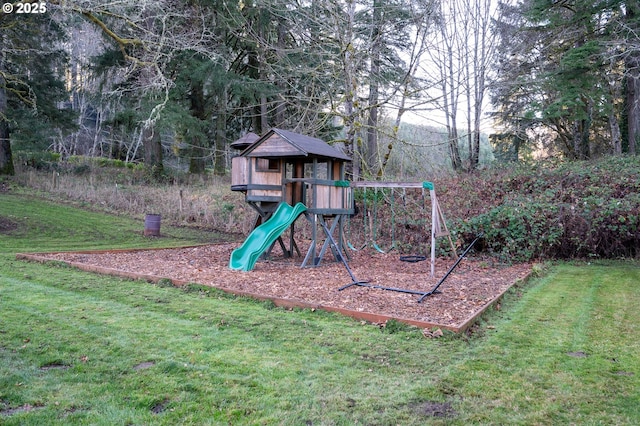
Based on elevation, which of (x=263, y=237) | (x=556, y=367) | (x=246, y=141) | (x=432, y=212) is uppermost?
(x=246, y=141)

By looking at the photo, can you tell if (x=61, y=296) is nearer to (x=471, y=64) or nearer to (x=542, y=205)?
(x=542, y=205)

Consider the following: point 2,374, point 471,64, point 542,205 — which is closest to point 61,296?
point 2,374

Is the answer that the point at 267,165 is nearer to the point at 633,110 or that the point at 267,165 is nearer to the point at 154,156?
the point at 154,156

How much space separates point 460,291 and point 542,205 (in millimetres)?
4708

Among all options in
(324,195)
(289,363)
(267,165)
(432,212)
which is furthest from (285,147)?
(289,363)

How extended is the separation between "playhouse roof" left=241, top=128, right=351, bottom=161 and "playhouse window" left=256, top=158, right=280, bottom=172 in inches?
10.9

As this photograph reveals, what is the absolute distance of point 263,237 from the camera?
7.91m

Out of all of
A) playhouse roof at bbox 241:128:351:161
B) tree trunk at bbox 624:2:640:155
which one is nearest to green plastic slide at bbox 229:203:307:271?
playhouse roof at bbox 241:128:351:161

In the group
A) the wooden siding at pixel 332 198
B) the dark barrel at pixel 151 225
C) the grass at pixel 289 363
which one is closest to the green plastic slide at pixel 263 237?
the wooden siding at pixel 332 198

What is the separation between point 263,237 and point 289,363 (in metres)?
4.65

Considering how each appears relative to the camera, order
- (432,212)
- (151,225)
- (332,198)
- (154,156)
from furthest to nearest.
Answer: (154,156) → (151,225) → (332,198) → (432,212)

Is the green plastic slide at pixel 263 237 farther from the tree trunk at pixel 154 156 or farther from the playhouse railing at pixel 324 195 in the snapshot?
the tree trunk at pixel 154 156

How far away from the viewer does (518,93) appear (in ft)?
61.4

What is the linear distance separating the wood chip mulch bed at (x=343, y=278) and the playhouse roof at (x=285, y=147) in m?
1.99
